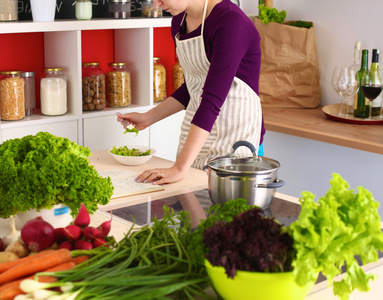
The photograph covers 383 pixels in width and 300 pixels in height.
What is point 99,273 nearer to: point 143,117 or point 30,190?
point 30,190

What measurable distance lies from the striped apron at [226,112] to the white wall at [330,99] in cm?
107

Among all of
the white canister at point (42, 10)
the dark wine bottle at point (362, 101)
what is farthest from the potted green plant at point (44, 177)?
the dark wine bottle at point (362, 101)

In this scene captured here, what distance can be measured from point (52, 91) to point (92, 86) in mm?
243

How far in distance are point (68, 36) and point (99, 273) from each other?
2032 mm

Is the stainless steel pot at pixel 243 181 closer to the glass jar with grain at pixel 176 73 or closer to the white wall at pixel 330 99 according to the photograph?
the white wall at pixel 330 99

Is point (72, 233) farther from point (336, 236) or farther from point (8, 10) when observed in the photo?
point (8, 10)

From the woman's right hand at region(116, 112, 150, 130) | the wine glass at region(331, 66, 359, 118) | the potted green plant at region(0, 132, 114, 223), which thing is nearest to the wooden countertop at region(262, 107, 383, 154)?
the wine glass at region(331, 66, 359, 118)

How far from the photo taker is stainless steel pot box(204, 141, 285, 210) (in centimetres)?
150

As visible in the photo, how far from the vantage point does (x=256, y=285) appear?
0.99 metres

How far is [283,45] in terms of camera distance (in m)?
3.17

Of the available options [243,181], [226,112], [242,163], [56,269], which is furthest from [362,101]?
[56,269]

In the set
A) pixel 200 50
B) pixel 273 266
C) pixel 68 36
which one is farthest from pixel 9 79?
pixel 273 266

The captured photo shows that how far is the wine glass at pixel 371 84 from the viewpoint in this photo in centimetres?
283

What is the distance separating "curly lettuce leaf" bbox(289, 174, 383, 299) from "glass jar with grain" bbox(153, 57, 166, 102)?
7.60 ft
